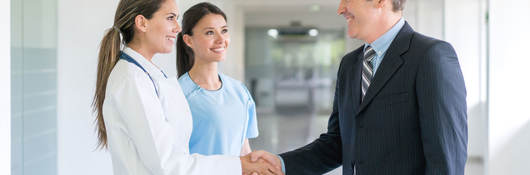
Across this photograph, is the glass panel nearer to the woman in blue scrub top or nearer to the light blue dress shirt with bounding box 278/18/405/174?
the woman in blue scrub top

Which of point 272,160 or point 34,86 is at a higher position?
point 34,86

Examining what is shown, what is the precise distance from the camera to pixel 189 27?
3000 mm

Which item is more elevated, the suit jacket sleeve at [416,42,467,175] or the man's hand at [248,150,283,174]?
the suit jacket sleeve at [416,42,467,175]

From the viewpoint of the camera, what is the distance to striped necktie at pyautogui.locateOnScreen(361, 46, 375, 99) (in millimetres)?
2203

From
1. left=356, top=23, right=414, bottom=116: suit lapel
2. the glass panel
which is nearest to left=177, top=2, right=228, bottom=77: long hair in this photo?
the glass panel

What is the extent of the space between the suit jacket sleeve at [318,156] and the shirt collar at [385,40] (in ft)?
1.99

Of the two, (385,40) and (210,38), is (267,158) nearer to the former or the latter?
(210,38)

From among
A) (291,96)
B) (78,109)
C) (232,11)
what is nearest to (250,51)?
(291,96)

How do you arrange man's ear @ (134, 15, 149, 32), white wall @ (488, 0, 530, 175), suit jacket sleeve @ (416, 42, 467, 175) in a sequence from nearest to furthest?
suit jacket sleeve @ (416, 42, 467, 175) → man's ear @ (134, 15, 149, 32) → white wall @ (488, 0, 530, 175)

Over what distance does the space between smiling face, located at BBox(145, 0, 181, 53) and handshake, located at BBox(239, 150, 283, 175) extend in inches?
27.1

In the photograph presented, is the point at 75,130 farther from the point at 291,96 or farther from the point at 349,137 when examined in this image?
the point at 291,96

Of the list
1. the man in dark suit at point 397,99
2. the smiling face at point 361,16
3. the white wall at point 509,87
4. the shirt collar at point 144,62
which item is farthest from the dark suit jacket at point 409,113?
the white wall at point 509,87

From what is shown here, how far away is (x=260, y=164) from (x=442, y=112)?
1061 mm
